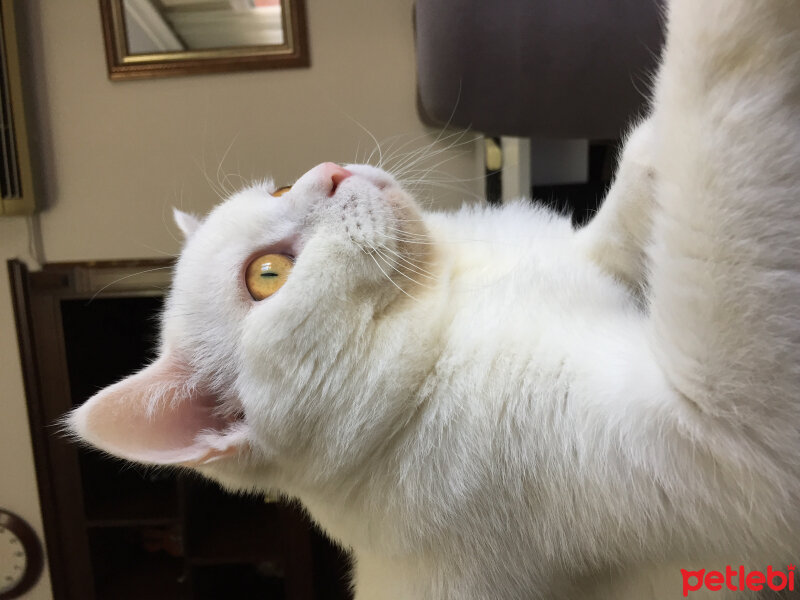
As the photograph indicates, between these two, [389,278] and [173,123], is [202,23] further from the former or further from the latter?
[389,278]

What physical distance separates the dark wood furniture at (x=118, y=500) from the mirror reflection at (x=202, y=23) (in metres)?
0.68

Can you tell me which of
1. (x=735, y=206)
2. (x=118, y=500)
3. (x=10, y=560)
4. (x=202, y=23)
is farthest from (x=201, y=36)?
(x=10, y=560)

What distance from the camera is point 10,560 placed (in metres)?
2.15

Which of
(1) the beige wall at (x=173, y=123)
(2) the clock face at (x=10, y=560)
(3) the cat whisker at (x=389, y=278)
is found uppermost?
(1) the beige wall at (x=173, y=123)

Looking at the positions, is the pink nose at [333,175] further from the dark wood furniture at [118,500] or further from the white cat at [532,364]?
the dark wood furniture at [118,500]

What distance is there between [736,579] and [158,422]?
1.98 ft

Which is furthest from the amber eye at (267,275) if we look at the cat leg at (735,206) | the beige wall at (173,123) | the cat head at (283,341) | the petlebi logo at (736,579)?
the beige wall at (173,123)

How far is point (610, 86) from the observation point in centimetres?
80

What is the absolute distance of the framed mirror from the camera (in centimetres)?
176

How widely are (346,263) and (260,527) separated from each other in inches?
69.4

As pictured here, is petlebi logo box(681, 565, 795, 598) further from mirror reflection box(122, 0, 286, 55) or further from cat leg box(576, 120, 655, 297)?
mirror reflection box(122, 0, 286, 55)

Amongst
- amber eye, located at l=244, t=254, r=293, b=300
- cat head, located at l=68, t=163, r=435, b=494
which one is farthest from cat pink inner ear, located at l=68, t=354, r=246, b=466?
amber eye, located at l=244, t=254, r=293, b=300

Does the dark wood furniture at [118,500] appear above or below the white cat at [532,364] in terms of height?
below

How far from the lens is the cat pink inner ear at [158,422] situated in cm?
63
